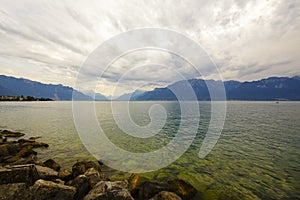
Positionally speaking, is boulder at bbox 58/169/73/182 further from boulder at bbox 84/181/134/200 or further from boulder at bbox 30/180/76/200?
boulder at bbox 84/181/134/200

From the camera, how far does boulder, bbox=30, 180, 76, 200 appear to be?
905cm

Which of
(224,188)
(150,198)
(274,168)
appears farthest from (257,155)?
(150,198)

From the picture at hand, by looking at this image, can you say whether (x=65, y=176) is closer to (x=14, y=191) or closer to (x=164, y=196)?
(x=14, y=191)

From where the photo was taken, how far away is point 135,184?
12789mm

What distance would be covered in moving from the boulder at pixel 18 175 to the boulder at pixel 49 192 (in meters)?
0.77

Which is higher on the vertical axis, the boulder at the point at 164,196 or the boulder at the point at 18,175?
the boulder at the point at 18,175

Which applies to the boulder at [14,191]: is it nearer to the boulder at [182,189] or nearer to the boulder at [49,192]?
the boulder at [49,192]

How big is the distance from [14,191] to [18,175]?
0.96 m

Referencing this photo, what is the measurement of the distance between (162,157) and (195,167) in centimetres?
476

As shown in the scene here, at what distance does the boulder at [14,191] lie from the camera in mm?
8439

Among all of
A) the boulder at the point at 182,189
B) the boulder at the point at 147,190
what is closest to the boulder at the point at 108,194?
the boulder at the point at 147,190

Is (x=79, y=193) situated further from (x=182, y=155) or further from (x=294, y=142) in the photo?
(x=294, y=142)

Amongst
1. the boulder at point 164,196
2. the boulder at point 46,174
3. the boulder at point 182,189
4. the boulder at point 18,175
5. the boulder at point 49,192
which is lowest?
the boulder at point 182,189

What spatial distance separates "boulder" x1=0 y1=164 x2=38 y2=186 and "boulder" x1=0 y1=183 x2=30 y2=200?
328 mm
